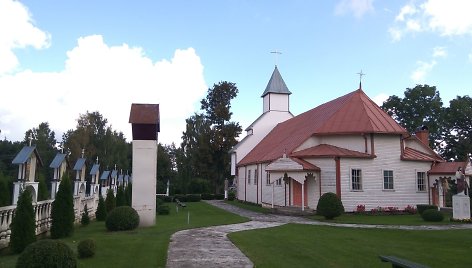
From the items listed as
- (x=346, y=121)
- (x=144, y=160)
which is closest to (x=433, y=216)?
(x=346, y=121)

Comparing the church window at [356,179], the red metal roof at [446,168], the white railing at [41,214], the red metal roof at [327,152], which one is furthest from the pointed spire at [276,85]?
the white railing at [41,214]

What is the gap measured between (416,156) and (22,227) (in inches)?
923

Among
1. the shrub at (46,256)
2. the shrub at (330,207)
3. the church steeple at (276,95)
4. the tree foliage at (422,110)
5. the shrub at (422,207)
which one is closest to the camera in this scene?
the shrub at (46,256)

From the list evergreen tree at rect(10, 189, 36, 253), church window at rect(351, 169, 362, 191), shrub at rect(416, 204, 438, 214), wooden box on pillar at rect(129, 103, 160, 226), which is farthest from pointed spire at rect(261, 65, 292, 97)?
evergreen tree at rect(10, 189, 36, 253)

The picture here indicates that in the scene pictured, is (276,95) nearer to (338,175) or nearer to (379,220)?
(338,175)

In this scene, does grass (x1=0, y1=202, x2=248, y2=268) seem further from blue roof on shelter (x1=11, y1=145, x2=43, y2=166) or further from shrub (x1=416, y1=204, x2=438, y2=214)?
shrub (x1=416, y1=204, x2=438, y2=214)

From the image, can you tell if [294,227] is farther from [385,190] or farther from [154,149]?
[385,190]

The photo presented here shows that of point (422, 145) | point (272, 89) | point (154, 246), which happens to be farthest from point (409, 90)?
point (154, 246)

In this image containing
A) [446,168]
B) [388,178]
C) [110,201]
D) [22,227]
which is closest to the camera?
[22,227]

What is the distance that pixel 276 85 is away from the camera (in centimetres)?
4534

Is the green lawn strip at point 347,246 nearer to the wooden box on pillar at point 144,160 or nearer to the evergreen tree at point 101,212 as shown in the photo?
the wooden box on pillar at point 144,160

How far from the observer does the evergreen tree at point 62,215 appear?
13945 mm

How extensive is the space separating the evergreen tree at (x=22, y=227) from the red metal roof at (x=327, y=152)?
59.4 feet

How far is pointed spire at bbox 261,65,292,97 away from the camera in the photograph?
1767 inches
